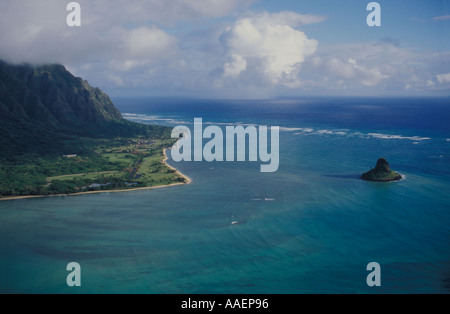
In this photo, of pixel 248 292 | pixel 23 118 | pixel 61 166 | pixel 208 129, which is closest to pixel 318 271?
pixel 248 292

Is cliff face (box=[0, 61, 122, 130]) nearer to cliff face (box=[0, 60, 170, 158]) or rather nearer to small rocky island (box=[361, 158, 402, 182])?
cliff face (box=[0, 60, 170, 158])

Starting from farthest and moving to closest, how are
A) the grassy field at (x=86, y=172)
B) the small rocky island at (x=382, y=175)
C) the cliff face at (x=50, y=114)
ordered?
the cliff face at (x=50, y=114) → the small rocky island at (x=382, y=175) → the grassy field at (x=86, y=172)

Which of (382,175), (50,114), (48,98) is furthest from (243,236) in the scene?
(48,98)

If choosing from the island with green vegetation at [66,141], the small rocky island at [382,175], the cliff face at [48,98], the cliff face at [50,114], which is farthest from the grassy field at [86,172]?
the small rocky island at [382,175]

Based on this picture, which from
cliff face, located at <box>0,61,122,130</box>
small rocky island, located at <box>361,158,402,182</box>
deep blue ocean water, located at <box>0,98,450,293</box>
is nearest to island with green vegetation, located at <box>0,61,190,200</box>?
cliff face, located at <box>0,61,122,130</box>

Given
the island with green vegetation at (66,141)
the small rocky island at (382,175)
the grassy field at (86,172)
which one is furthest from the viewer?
the island with green vegetation at (66,141)

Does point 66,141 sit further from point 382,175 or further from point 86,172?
point 382,175

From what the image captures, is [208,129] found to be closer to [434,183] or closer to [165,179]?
[165,179]

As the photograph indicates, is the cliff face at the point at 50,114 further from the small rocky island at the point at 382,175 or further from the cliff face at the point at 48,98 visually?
the small rocky island at the point at 382,175
